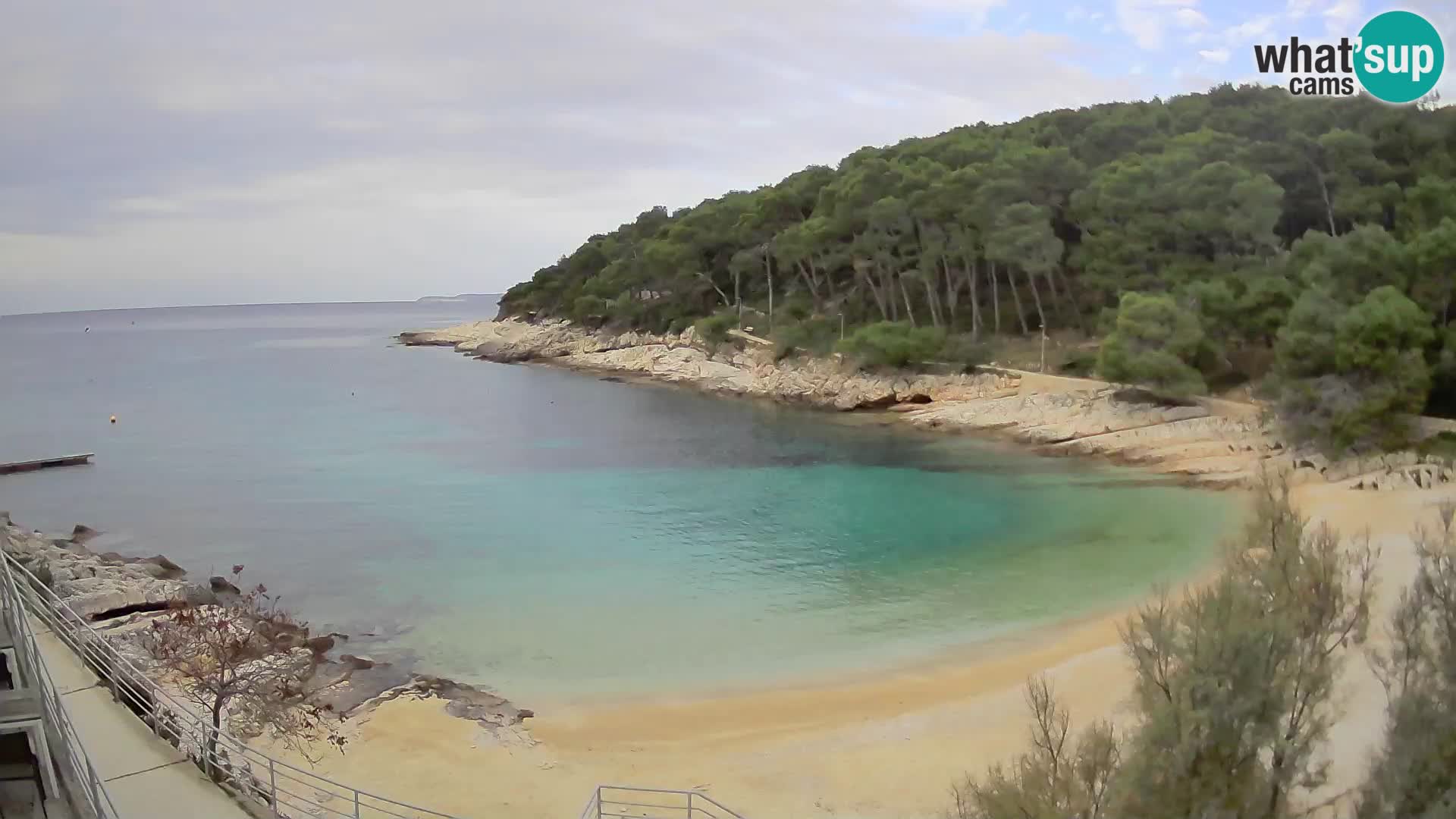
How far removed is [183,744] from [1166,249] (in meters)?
33.7

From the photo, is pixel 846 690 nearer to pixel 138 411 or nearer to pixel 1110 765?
pixel 1110 765

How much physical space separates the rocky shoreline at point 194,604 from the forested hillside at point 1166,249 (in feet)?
66.7

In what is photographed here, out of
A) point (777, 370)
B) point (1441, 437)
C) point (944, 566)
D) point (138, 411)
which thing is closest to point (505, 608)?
point (944, 566)

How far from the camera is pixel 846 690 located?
12.3m

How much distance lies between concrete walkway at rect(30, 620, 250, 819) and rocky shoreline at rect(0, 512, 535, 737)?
2.20m

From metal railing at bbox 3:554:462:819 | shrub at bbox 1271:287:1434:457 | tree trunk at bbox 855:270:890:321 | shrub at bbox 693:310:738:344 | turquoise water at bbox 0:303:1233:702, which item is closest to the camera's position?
metal railing at bbox 3:554:462:819

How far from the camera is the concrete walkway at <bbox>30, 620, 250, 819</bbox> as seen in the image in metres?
6.82

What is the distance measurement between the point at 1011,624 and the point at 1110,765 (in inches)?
311

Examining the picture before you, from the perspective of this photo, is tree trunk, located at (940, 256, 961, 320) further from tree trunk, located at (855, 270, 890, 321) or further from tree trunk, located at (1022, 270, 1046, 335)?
tree trunk, located at (1022, 270, 1046, 335)

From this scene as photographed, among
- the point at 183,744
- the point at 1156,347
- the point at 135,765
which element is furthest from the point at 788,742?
the point at 1156,347

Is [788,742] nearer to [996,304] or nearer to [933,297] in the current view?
[996,304]

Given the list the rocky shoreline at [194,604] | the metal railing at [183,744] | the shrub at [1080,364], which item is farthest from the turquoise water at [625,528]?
the shrub at [1080,364]

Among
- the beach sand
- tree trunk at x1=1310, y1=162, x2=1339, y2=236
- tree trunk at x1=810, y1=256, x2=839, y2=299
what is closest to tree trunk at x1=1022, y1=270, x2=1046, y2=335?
tree trunk at x1=1310, y1=162, x2=1339, y2=236

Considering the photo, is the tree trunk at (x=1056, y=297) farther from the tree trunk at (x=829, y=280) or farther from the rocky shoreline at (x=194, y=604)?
the rocky shoreline at (x=194, y=604)
